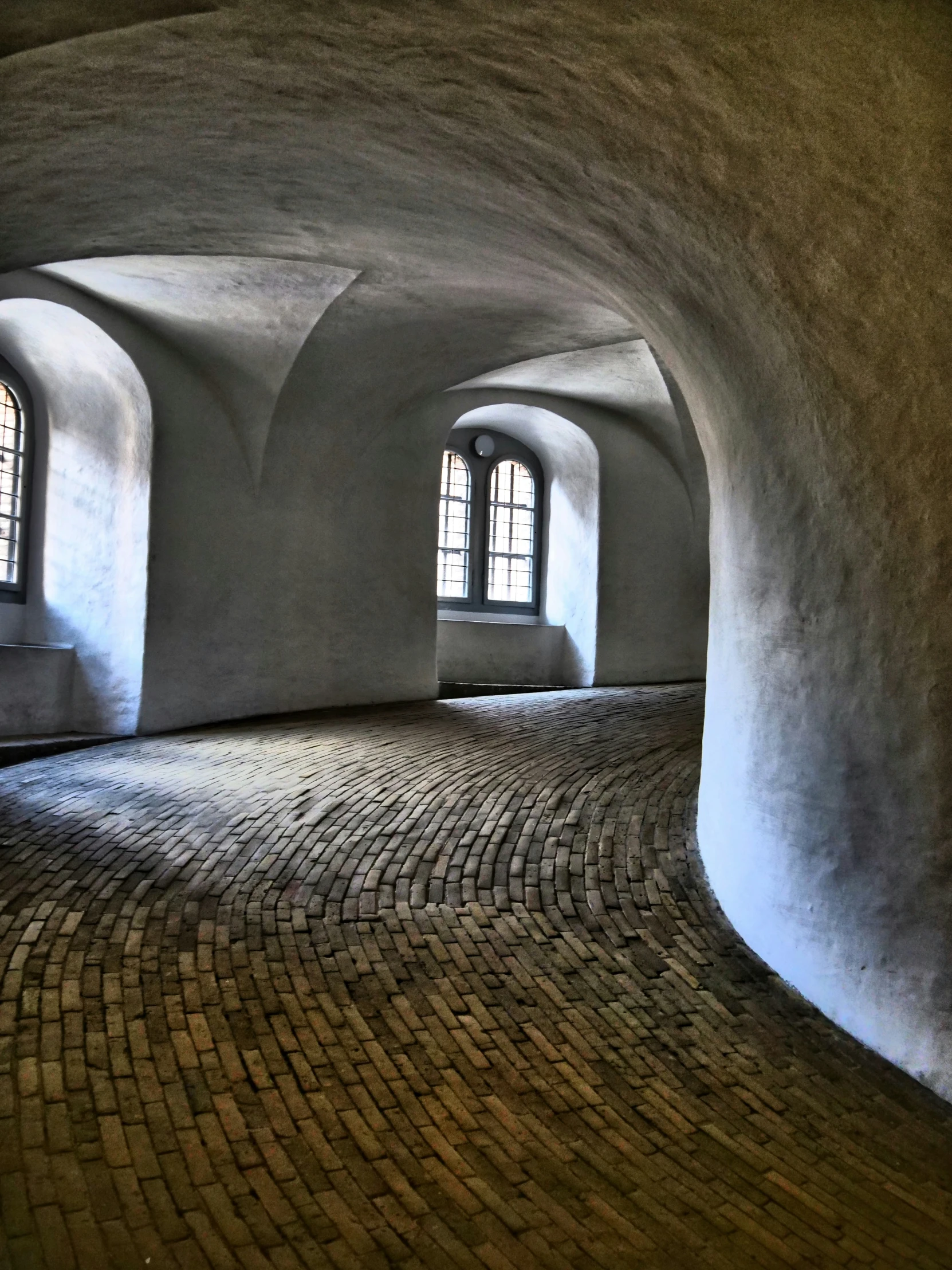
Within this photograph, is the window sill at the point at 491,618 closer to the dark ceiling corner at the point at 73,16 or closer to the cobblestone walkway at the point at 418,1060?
the cobblestone walkway at the point at 418,1060

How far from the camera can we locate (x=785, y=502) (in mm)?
5164

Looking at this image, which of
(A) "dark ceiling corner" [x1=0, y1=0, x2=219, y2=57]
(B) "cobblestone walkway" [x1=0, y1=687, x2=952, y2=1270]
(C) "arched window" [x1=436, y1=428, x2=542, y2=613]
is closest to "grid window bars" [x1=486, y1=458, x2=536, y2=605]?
(C) "arched window" [x1=436, y1=428, x2=542, y2=613]

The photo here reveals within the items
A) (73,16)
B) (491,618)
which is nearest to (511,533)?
(491,618)

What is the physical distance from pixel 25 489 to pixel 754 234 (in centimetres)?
900

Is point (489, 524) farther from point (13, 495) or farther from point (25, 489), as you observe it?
point (13, 495)

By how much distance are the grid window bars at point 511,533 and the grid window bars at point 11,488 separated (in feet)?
21.1

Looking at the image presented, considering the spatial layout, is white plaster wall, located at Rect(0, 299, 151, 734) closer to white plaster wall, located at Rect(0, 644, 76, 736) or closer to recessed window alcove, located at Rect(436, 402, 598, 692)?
white plaster wall, located at Rect(0, 644, 76, 736)

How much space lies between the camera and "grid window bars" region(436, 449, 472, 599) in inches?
596

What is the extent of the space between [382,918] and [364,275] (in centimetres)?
562

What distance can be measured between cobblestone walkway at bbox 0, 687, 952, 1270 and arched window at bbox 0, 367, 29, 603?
4.69 m

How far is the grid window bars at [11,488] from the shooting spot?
11164 mm

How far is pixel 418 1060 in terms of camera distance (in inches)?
166

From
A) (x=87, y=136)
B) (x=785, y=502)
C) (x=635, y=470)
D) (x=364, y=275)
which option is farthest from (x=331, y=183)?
(x=635, y=470)

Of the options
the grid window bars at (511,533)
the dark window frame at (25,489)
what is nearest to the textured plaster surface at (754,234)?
the dark window frame at (25,489)
